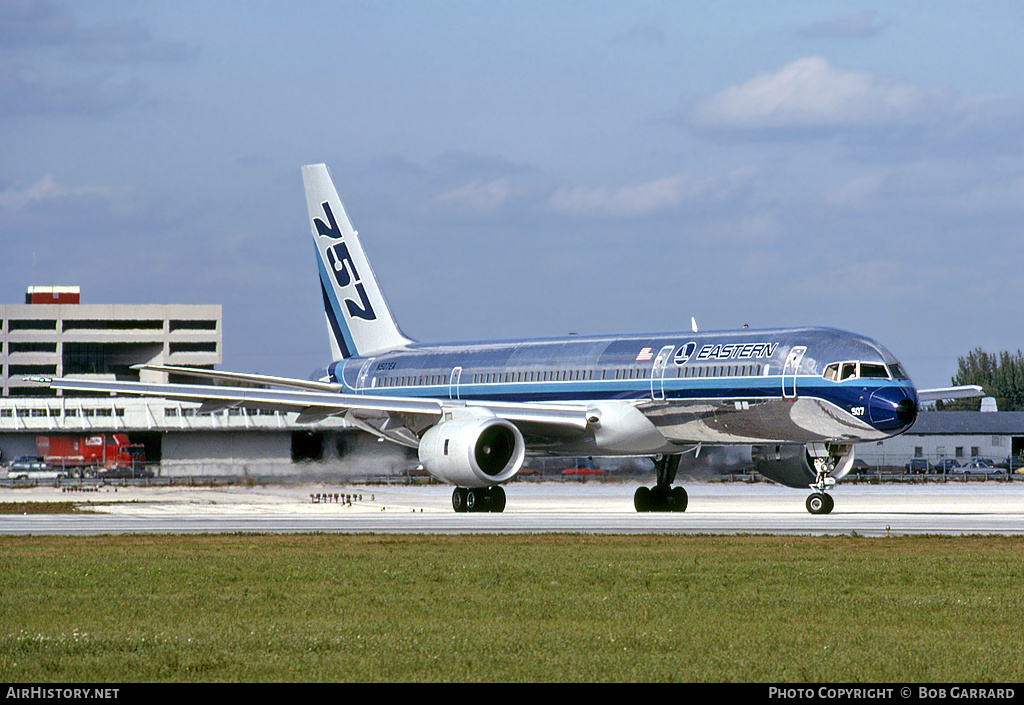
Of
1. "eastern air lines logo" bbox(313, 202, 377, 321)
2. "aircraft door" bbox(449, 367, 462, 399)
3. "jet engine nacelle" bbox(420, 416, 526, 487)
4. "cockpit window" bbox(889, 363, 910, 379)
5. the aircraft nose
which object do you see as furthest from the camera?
"eastern air lines logo" bbox(313, 202, 377, 321)

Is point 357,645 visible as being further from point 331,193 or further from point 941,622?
point 331,193

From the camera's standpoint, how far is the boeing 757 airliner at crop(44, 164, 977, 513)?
1341 inches

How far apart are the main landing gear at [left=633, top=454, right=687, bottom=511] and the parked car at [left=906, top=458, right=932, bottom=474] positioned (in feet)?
166

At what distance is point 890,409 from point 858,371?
4.01 ft

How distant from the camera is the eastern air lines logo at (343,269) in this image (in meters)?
48.5

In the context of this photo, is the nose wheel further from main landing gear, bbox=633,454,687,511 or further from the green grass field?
the green grass field

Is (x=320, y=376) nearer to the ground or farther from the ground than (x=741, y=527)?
farther from the ground

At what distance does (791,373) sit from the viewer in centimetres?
3438

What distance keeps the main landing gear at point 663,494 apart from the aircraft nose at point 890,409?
7810mm

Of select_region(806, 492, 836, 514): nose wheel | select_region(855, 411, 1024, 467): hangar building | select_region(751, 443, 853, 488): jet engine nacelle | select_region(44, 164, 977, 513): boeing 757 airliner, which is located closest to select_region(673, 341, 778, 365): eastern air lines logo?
select_region(44, 164, 977, 513): boeing 757 airliner

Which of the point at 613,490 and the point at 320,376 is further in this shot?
the point at 613,490
